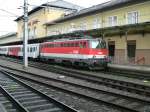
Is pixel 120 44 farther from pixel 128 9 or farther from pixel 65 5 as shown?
pixel 65 5

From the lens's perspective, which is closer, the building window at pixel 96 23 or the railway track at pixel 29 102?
the railway track at pixel 29 102

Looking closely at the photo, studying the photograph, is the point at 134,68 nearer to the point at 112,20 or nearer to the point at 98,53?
the point at 98,53

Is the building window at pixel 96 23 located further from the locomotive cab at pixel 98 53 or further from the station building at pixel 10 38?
the station building at pixel 10 38

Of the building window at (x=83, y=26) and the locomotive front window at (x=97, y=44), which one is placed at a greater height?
the building window at (x=83, y=26)

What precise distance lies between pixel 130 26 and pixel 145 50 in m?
4.26

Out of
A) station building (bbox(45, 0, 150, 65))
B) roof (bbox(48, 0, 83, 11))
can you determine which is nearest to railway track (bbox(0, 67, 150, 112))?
station building (bbox(45, 0, 150, 65))

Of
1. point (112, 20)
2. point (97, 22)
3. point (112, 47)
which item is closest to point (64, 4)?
point (97, 22)

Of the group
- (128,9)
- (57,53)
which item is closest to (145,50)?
(128,9)

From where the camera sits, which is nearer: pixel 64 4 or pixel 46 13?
pixel 46 13

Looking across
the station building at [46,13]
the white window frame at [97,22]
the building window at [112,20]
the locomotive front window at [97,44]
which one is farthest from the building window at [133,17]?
the station building at [46,13]

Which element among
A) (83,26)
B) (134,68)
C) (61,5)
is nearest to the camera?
(134,68)

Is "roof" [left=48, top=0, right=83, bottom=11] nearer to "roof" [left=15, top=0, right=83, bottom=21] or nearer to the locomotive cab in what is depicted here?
"roof" [left=15, top=0, right=83, bottom=21]

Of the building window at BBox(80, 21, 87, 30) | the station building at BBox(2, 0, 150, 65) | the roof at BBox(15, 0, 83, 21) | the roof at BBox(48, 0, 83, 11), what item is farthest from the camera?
the roof at BBox(48, 0, 83, 11)

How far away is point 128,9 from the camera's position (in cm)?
3488
